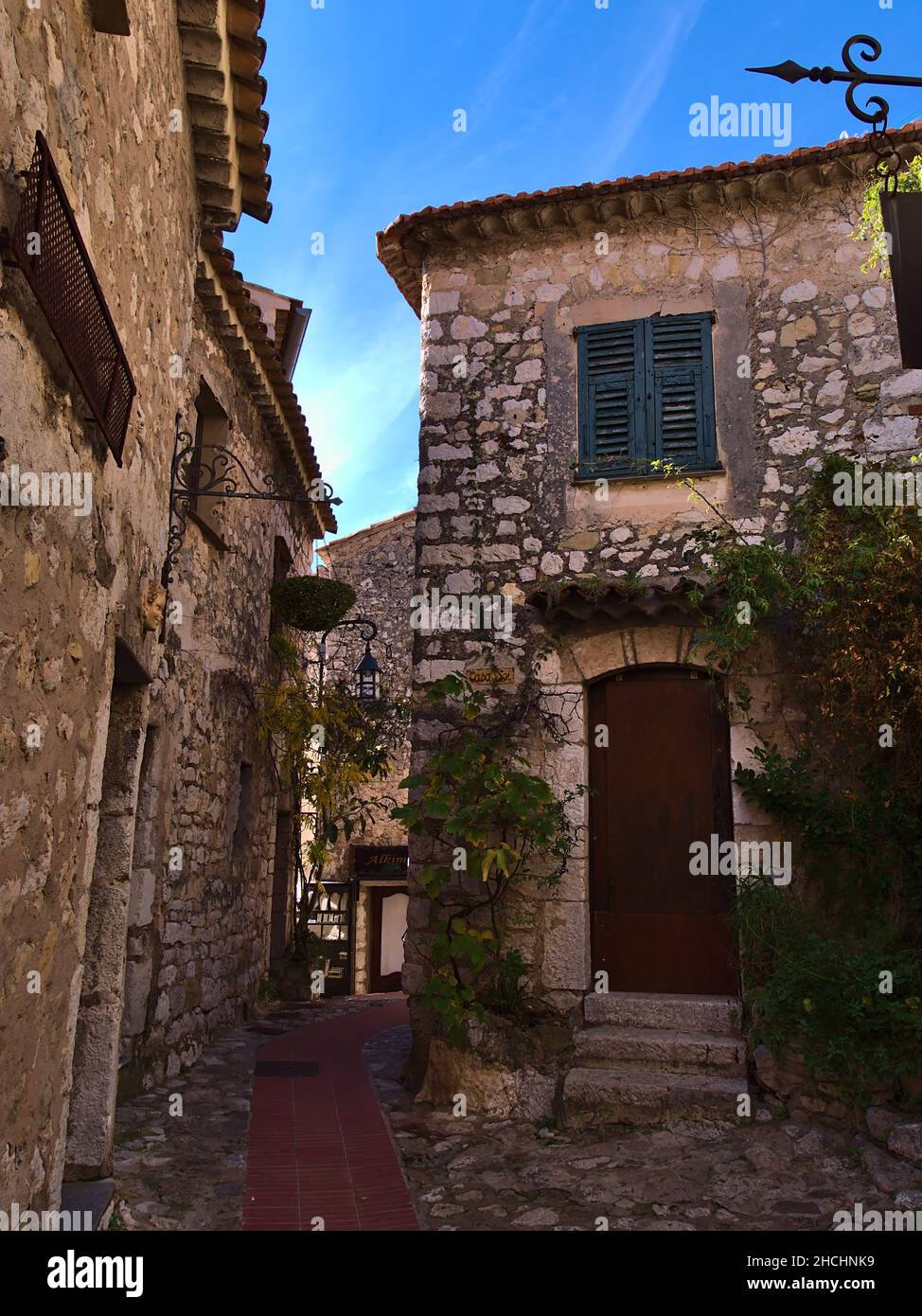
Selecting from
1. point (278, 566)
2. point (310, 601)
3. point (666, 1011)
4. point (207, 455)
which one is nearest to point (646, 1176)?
point (666, 1011)

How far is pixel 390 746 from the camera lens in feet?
49.8

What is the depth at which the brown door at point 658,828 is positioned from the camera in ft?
19.9

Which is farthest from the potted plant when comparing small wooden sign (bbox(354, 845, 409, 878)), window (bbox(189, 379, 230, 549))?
small wooden sign (bbox(354, 845, 409, 878))

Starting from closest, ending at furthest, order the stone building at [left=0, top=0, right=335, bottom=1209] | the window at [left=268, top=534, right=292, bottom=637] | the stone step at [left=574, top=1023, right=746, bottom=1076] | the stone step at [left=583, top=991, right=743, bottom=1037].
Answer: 1. the stone building at [left=0, top=0, right=335, bottom=1209]
2. the stone step at [left=574, top=1023, right=746, bottom=1076]
3. the stone step at [left=583, top=991, right=743, bottom=1037]
4. the window at [left=268, top=534, right=292, bottom=637]

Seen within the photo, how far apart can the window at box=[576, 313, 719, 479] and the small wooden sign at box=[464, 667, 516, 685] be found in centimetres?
146

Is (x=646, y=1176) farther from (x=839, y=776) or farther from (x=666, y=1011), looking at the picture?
(x=839, y=776)

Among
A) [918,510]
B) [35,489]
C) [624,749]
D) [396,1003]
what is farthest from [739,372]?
[396,1003]

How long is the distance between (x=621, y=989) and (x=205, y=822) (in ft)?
11.5

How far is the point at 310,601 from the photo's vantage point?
9641mm

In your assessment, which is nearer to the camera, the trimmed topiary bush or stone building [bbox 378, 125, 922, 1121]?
stone building [bbox 378, 125, 922, 1121]

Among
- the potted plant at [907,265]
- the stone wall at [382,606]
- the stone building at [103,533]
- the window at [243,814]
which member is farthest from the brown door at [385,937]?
the potted plant at [907,265]

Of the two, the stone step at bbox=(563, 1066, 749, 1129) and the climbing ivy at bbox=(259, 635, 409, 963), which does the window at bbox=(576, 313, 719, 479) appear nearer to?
the climbing ivy at bbox=(259, 635, 409, 963)

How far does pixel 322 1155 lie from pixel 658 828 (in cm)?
279

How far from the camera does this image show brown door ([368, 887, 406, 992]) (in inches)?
641
